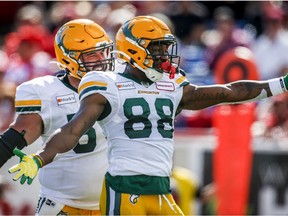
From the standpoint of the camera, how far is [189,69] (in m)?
9.83

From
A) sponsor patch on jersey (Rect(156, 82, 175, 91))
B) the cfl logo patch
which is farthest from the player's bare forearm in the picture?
the cfl logo patch

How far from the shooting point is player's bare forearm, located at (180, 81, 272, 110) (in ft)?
16.6

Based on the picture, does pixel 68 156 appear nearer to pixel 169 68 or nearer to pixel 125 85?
pixel 125 85

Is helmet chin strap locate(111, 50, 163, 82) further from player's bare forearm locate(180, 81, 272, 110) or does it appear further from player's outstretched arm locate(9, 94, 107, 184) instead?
player's outstretched arm locate(9, 94, 107, 184)

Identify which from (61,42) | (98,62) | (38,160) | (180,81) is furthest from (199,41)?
(38,160)

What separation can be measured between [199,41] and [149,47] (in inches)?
219

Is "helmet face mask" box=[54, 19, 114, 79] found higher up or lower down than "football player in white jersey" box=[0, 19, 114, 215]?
higher up

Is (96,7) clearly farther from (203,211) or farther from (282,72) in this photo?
(203,211)

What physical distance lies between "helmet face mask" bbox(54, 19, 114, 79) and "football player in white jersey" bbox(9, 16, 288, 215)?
357mm

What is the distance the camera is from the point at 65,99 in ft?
17.5

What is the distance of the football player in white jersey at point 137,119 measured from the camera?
473 centimetres

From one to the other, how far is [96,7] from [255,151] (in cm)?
367

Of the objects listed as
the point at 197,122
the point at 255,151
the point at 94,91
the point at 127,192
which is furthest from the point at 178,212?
the point at 197,122

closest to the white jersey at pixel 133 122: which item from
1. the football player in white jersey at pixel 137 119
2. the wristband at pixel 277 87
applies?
the football player in white jersey at pixel 137 119
